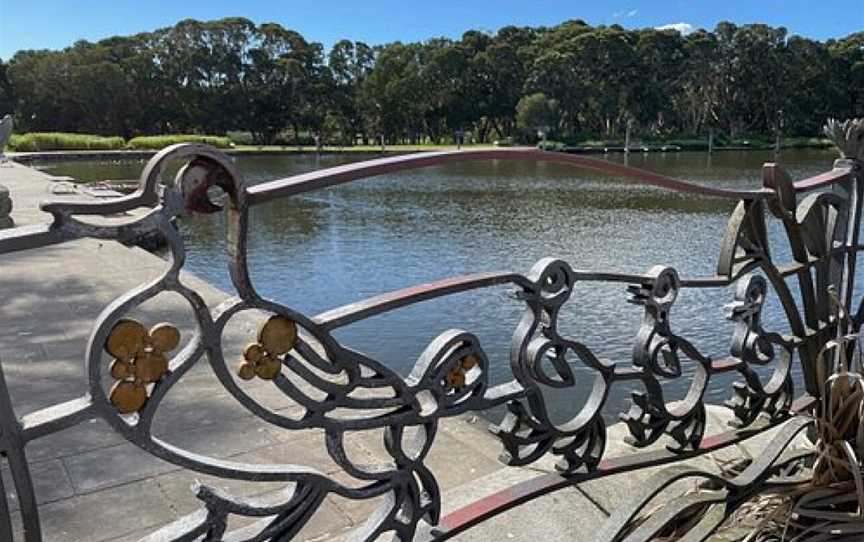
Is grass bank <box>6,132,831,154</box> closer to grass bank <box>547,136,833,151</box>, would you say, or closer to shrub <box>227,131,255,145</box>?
grass bank <box>547,136,833,151</box>

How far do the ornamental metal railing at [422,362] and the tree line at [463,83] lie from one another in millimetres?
41160

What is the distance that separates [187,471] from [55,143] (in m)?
34.7

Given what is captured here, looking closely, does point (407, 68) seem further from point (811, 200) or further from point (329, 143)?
point (811, 200)

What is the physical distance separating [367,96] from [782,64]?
26.1 metres

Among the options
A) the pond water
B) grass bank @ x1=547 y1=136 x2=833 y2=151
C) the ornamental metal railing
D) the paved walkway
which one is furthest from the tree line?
the ornamental metal railing

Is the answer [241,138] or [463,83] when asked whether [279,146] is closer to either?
[241,138]

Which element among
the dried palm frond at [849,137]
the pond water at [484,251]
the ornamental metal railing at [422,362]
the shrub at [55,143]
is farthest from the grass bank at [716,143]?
the ornamental metal railing at [422,362]

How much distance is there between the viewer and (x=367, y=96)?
151 ft

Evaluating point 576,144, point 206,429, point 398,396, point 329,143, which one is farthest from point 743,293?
point 329,143

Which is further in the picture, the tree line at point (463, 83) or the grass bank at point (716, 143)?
the grass bank at point (716, 143)

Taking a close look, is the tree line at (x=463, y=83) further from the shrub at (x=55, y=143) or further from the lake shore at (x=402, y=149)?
the shrub at (x=55, y=143)

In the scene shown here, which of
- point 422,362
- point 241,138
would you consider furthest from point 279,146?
point 422,362

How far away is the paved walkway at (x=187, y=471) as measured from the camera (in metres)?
1.94

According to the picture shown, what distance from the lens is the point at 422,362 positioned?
3.98 feet
